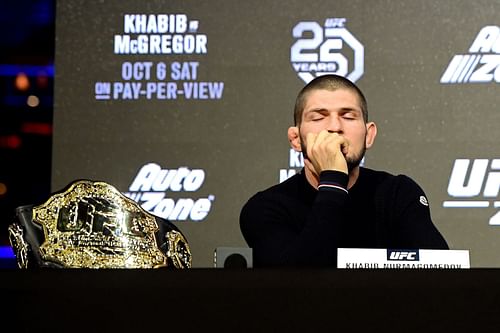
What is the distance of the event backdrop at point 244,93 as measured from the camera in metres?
3.61

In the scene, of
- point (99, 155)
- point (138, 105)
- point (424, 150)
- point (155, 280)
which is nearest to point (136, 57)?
point (138, 105)

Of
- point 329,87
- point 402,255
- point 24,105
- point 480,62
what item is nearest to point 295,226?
point 329,87

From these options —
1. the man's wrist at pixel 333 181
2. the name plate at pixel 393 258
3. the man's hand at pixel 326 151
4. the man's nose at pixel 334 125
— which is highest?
the man's nose at pixel 334 125

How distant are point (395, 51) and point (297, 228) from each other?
183 cm

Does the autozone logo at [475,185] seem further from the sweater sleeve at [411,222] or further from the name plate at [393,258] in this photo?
the name plate at [393,258]

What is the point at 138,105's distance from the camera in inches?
145

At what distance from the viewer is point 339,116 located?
6.51 feet

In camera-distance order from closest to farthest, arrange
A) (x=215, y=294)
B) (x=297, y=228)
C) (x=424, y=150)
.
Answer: (x=215, y=294), (x=297, y=228), (x=424, y=150)

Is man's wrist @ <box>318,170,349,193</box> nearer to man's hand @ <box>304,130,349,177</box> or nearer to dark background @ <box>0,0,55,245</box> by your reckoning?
man's hand @ <box>304,130,349,177</box>

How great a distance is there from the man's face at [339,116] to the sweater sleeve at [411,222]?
0.50 ft

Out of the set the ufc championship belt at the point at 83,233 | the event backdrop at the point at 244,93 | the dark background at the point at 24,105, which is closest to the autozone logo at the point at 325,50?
the event backdrop at the point at 244,93

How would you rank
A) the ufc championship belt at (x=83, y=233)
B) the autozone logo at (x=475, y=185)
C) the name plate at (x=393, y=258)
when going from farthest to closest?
the autozone logo at (x=475, y=185)
the ufc championship belt at (x=83, y=233)
the name plate at (x=393, y=258)

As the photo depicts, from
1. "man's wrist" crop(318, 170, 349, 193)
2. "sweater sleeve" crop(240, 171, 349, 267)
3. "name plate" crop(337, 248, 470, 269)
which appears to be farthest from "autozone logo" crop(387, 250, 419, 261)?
"man's wrist" crop(318, 170, 349, 193)

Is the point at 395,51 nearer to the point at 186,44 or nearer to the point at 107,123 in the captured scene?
the point at 186,44
